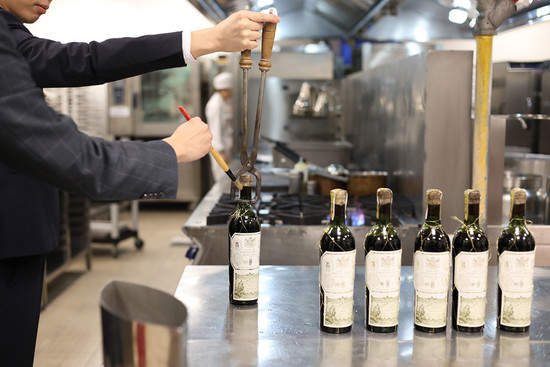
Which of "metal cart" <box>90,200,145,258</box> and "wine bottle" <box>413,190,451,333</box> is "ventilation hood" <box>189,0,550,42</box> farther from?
"metal cart" <box>90,200,145,258</box>

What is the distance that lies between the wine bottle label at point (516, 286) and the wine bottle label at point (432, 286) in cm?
13

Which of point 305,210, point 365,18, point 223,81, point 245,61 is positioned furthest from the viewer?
point 223,81

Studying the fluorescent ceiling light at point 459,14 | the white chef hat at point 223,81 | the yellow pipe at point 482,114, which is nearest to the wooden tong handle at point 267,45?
the yellow pipe at point 482,114

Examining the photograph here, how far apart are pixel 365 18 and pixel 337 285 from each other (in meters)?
4.48

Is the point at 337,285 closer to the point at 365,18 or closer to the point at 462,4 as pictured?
the point at 462,4

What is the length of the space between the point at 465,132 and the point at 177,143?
1.43 m

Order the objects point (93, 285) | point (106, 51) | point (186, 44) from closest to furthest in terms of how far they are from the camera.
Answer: point (186, 44)
point (106, 51)
point (93, 285)

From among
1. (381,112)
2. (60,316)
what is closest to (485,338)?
(381,112)

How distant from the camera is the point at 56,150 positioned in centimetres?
101

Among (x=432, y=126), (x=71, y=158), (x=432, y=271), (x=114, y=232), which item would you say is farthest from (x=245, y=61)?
(x=114, y=232)

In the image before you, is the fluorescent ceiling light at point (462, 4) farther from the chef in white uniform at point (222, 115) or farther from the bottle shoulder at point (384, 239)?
the chef in white uniform at point (222, 115)

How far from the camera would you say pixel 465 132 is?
90.7 inches

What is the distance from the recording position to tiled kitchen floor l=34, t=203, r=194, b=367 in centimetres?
342

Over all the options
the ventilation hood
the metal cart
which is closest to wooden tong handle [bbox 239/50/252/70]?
the ventilation hood
